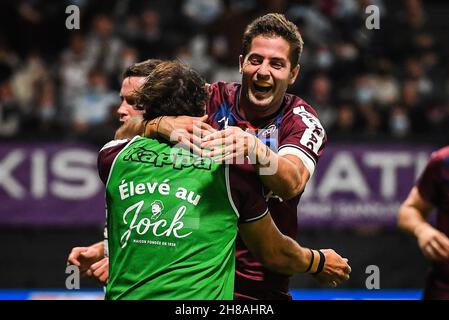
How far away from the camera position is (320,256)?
4.18m

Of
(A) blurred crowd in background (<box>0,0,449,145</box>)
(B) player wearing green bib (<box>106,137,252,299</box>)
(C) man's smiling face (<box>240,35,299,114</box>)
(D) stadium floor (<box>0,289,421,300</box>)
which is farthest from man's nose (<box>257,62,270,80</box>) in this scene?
(A) blurred crowd in background (<box>0,0,449,145</box>)

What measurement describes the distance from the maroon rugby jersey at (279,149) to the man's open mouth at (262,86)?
0.18 meters

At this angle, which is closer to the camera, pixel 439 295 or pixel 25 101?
pixel 439 295

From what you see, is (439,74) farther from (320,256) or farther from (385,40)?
(320,256)

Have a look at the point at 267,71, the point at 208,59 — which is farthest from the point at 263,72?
the point at 208,59

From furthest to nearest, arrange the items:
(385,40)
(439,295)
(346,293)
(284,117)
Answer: (385,40) → (346,293) → (439,295) → (284,117)

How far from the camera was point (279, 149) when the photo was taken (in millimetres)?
4457

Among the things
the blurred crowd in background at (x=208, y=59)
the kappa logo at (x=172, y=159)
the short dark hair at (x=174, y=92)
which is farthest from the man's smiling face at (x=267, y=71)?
the blurred crowd in background at (x=208, y=59)

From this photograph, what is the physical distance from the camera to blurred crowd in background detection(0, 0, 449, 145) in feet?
37.9

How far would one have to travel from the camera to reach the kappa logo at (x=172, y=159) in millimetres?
3617

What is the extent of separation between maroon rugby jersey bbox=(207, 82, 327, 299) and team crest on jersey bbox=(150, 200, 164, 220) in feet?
3.22

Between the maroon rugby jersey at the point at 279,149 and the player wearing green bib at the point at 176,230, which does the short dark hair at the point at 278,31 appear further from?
the player wearing green bib at the point at 176,230
